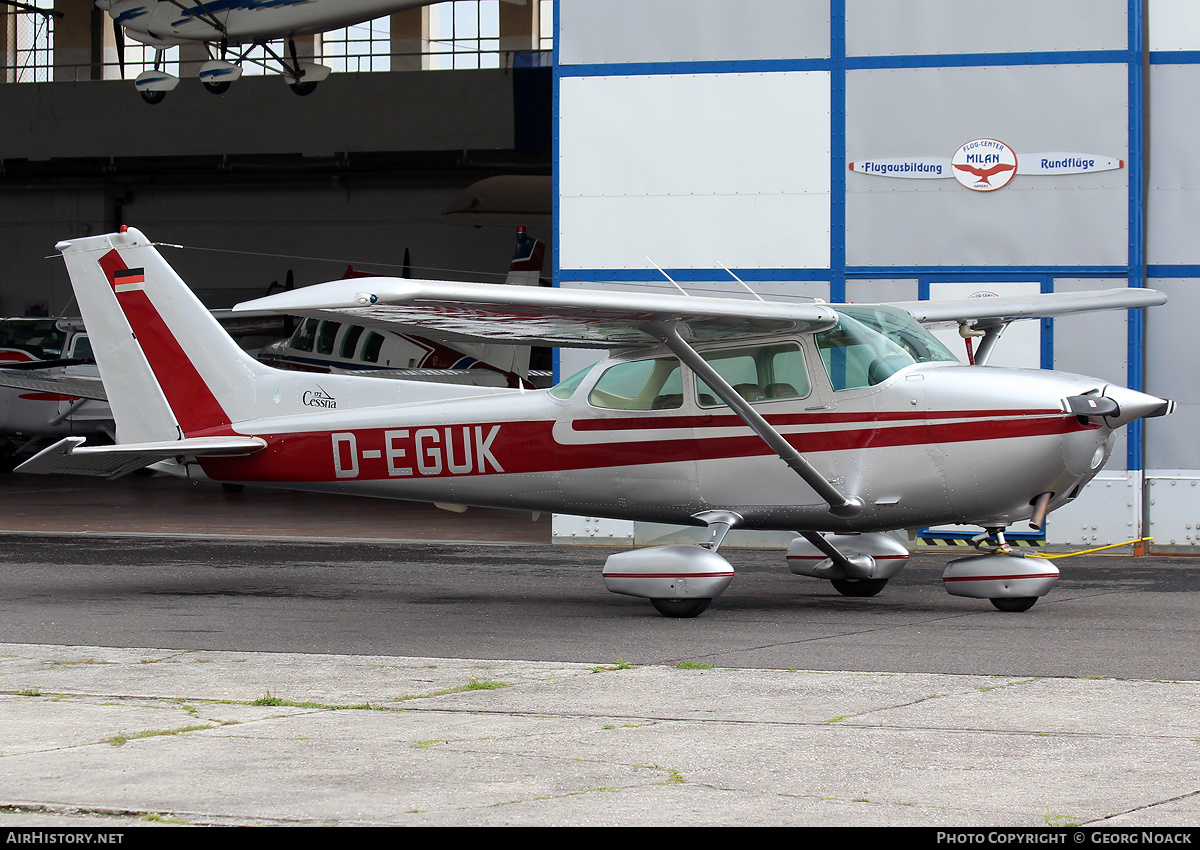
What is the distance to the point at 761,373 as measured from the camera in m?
9.17

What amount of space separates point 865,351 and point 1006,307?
6.11ft

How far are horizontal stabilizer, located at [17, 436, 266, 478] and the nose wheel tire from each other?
15.2 feet

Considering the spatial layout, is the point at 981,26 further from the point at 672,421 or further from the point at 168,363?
the point at 168,363

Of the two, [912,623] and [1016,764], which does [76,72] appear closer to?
[912,623]

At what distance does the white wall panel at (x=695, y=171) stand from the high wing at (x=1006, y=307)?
3463mm

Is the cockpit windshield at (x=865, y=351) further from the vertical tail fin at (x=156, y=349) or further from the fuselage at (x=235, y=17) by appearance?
the fuselage at (x=235, y=17)

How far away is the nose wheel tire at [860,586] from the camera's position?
1004cm

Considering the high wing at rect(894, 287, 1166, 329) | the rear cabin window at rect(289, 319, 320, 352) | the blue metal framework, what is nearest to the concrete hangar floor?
the high wing at rect(894, 287, 1166, 329)

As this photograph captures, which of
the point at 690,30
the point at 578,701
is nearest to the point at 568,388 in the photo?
the point at 578,701

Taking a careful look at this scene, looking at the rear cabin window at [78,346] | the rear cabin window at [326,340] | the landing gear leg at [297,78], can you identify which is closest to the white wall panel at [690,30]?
the rear cabin window at [326,340]

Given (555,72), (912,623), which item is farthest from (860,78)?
(912,623)

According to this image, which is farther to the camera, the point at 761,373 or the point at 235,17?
the point at 235,17

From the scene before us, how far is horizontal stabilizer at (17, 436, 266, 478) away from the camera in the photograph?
9.75 meters

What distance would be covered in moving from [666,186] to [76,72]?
955 inches
